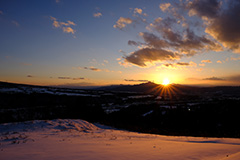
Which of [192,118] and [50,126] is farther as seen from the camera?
[192,118]

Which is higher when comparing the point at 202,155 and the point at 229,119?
the point at 202,155

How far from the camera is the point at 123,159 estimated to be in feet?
20.0

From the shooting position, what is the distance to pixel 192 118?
107ft

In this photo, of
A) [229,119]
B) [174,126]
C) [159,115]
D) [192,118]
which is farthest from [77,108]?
[229,119]

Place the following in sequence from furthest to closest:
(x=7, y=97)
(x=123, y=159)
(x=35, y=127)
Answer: (x=7, y=97) < (x=35, y=127) < (x=123, y=159)

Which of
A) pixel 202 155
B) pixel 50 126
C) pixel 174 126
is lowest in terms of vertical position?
pixel 174 126

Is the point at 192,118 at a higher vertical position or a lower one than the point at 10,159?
lower

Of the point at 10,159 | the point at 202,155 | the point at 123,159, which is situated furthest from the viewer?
the point at 202,155

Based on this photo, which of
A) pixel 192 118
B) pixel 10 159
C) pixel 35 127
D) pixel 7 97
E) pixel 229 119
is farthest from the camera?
pixel 7 97

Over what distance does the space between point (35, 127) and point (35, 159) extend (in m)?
12.8

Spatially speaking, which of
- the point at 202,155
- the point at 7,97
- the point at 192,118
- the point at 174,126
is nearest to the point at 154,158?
the point at 202,155

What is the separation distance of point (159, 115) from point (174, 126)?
20.5ft

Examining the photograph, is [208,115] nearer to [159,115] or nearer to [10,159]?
[159,115]

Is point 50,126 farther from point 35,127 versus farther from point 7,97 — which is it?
point 7,97
